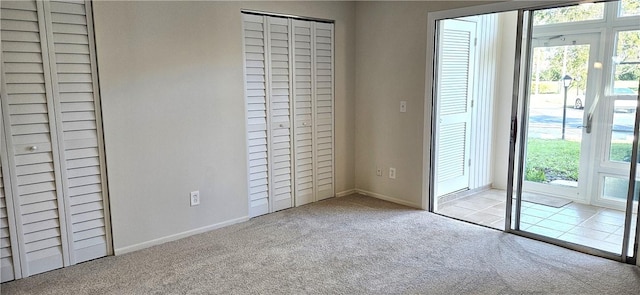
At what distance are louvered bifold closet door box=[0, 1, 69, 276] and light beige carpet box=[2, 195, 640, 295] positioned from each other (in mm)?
207

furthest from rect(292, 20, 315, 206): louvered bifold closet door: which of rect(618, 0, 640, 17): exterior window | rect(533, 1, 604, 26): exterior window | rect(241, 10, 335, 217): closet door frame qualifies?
rect(618, 0, 640, 17): exterior window

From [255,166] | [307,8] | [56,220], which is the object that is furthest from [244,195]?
[307,8]

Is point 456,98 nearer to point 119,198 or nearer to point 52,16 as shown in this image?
point 119,198

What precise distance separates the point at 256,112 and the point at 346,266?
1.60 metres

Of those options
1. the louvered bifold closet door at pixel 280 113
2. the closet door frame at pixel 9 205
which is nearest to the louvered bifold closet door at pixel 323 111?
the louvered bifold closet door at pixel 280 113

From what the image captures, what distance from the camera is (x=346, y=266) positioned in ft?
9.55

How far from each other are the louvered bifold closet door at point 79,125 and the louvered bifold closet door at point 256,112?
1203 mm

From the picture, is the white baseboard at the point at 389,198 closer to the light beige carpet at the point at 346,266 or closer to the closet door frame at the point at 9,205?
the light beige carpet at the point at 346,266

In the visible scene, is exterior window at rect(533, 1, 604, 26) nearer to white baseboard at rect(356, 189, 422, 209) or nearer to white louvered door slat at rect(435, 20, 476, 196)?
white louvered door slat at rect(435, 20, 476, 196)

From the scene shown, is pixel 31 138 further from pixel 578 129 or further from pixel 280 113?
pixel 578 129

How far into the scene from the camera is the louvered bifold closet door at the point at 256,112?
12.1 feet

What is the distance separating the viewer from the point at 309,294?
2.54 m

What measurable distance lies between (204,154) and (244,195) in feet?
1.80

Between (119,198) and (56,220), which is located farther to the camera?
(119,198)
